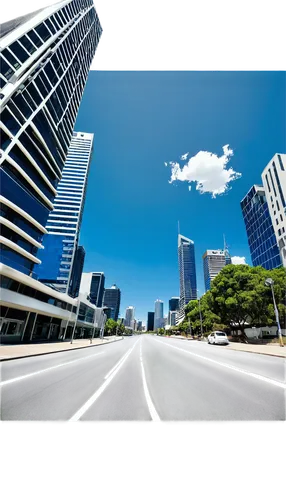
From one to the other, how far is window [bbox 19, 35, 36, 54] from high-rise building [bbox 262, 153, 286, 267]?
4968 cm

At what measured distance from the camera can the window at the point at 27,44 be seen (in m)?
19.2

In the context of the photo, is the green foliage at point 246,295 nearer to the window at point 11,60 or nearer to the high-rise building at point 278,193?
the high-rise building at point 278,193

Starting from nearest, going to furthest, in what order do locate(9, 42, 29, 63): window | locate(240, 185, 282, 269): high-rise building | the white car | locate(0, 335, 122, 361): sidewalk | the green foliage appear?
1. locate(0, 335, 122, 361): sidewalk
2. locate(9, 42, 29, 63): window
3. the white car
4. the green foliage
5. locate(240, 185, 282, 269): high-rise building

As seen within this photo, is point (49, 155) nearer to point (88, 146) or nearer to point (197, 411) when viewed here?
point (197, 411)

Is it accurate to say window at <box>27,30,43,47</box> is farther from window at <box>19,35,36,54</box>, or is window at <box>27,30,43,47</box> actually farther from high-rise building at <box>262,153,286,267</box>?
high-rise building at <box>262,153,286,267</box>

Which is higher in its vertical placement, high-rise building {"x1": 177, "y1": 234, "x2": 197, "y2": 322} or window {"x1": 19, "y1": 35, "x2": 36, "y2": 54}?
high-rise building {"x1": 177, "y1": 234, "x2": 197, "y2": 322}

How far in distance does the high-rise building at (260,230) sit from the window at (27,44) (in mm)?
65461

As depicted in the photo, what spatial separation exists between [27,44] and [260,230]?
7204cm

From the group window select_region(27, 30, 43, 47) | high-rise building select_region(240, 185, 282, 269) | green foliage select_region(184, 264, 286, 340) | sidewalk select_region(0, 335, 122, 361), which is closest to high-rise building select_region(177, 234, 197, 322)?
high-rise building select_region(240, 185, 282, 269)

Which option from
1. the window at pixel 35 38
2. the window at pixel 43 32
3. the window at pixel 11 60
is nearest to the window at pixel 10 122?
the window at pixel 11 60

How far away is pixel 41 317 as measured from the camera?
26.6m

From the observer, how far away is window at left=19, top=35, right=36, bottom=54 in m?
19.2
